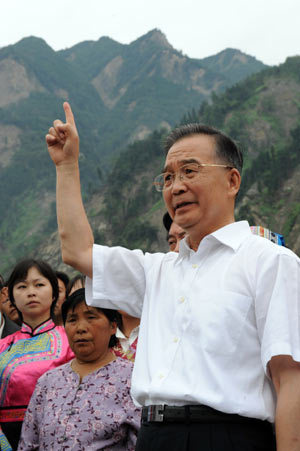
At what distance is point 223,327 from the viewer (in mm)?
1832

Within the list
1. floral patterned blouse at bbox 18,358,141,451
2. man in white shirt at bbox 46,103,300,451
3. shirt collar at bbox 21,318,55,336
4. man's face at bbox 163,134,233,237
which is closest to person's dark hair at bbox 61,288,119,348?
floral patterned blouse at bbox 18,358,141,451

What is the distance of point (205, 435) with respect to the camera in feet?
5.77

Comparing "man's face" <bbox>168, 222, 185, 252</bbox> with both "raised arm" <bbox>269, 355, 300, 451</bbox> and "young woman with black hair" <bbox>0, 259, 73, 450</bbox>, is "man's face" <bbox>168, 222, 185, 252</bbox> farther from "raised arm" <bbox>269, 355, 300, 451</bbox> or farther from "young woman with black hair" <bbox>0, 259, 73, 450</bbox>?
"raised arm" <bbox>269, 355, 300, 451</bbox>

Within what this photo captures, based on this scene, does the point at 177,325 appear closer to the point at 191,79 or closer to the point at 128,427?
the point at 128,427

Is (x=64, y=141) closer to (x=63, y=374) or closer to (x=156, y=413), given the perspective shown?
(x=156, y=413)

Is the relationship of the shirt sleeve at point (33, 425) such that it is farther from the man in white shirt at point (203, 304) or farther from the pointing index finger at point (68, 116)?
the pointing index finger at point (68, 116)

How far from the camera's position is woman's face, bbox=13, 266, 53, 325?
3.79 meters

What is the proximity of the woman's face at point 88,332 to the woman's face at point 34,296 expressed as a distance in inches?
26.8

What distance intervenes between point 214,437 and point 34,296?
2.29 metres

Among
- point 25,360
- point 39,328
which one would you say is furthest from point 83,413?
point 39,328

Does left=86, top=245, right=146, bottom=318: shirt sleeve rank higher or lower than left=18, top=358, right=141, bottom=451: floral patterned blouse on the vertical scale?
higher

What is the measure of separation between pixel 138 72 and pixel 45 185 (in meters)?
46.6

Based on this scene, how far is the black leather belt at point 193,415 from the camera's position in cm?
177

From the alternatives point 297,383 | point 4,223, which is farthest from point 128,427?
point 4,223
